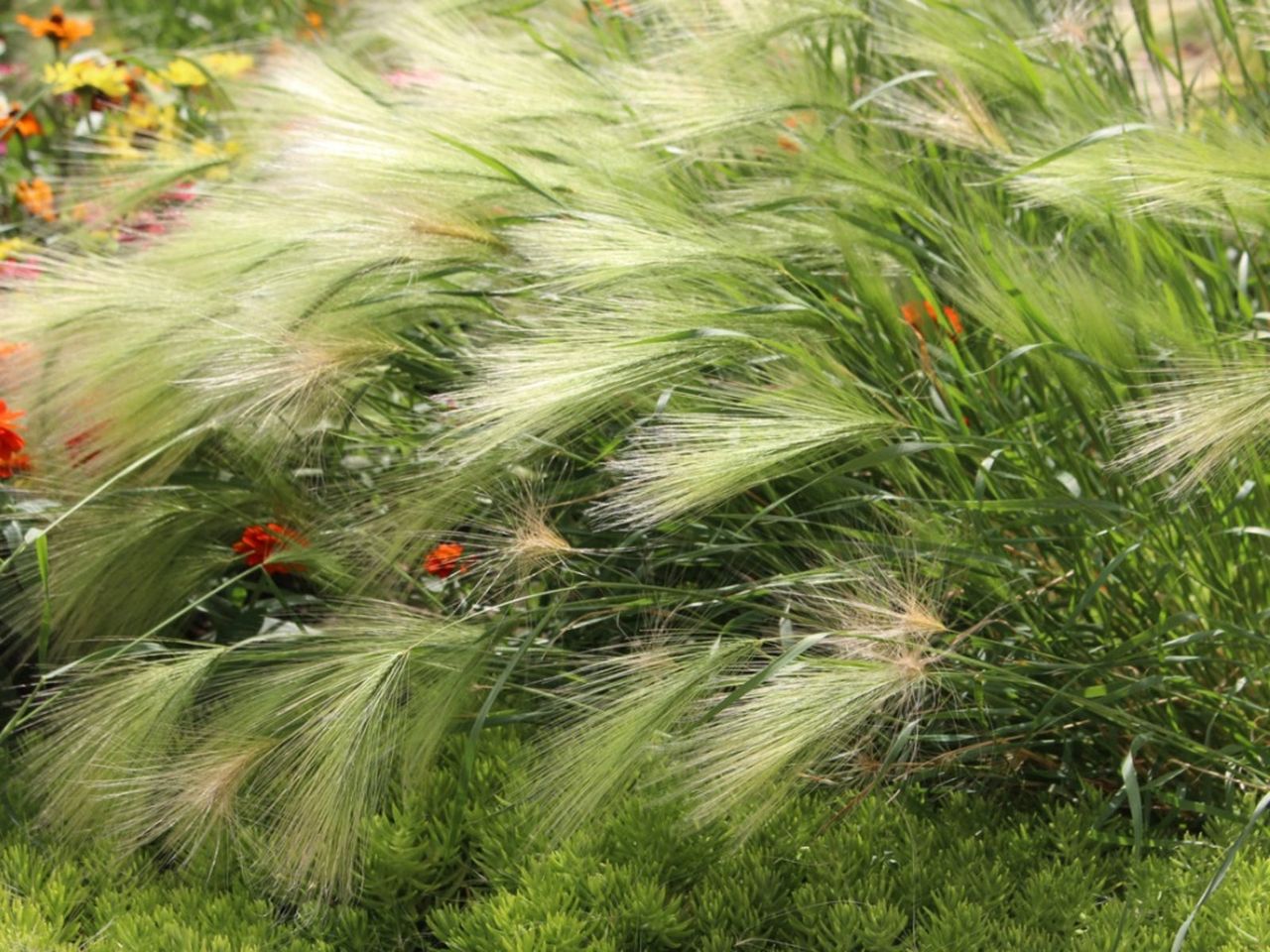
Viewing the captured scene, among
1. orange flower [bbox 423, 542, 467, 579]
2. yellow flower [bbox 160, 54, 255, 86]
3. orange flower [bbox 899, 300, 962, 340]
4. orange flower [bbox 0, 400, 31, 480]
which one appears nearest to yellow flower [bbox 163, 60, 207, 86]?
yellow flower [bbox 160, 54, 255, 86]

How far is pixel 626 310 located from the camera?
5.11 ft

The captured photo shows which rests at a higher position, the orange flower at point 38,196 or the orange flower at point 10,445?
the orange flower at point 38,196

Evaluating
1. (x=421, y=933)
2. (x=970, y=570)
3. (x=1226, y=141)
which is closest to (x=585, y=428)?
(x=970, y=570)

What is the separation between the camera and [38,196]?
266cm

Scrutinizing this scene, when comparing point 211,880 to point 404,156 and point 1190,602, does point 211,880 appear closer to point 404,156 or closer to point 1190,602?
point 404,156

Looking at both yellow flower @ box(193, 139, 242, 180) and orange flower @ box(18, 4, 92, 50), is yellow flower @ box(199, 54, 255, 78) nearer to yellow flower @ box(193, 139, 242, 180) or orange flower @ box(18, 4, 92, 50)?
orange flower @ box(18, 4, 92, 50)

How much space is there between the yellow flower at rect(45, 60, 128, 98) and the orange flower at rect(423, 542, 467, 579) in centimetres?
130

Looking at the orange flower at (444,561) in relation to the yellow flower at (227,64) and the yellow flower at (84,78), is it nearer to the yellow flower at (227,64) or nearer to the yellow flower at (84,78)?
the yellow flower at (84,78)

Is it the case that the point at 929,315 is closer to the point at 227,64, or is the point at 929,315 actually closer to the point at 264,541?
the point at 264,541

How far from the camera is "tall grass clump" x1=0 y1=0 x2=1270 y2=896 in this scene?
146 centimetres

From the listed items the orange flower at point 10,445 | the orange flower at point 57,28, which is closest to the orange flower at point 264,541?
the orange flower at point 10,445

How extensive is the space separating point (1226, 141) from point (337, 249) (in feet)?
3.00

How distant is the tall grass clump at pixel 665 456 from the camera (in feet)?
4.79

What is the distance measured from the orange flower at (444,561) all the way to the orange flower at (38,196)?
1.20 m
